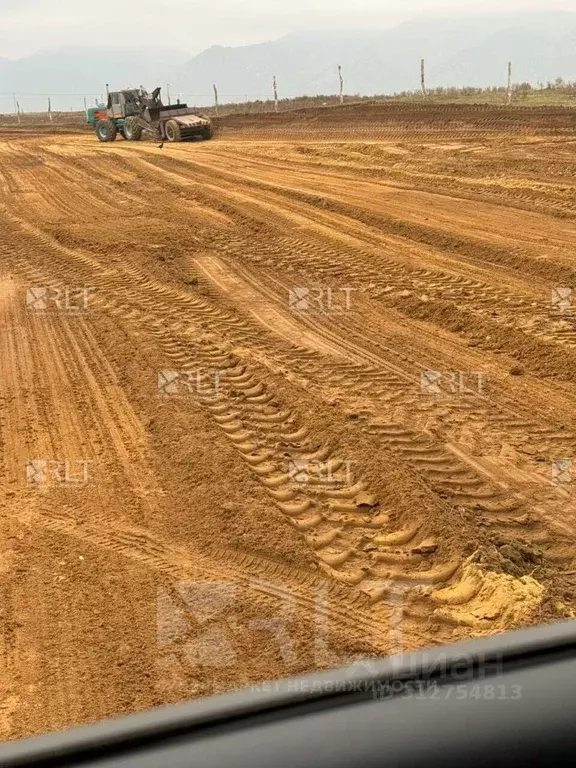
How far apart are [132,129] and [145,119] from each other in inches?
43.0

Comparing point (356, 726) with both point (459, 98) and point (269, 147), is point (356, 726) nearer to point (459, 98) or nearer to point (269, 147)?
point (269, 147)

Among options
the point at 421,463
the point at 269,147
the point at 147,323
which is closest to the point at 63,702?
the point at 421,463

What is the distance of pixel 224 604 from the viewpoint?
12.8 feet

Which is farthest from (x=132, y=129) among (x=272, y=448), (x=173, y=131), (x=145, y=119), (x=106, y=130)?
(x=272, y=448)

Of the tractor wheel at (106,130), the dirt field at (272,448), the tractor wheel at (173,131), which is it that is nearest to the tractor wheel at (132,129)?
the tractor wheel at (106,130)

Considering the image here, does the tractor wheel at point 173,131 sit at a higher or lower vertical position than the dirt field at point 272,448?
higher

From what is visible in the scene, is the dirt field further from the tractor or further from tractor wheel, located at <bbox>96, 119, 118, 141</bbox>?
tractor wheel, located at <bbox>96, 119, 118, 141</bbox>

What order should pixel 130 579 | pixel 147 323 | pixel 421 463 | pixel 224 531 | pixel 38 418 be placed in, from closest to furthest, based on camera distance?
1. pixel 130 579
2. pixel 224 531
3. pixel 421 463
4. pixel 38 418
5. pixel 147 323

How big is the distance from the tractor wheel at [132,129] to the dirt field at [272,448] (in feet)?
62.9

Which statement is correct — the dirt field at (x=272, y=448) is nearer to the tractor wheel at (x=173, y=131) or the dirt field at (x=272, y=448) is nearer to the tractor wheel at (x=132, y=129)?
the tractor wheel at (x=173, y=131)

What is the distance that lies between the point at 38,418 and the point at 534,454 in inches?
146

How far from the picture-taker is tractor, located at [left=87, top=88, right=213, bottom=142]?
93.1 ft

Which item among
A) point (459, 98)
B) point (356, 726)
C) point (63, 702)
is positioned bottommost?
point (63, 702)

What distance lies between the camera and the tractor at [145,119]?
28.4 metres
